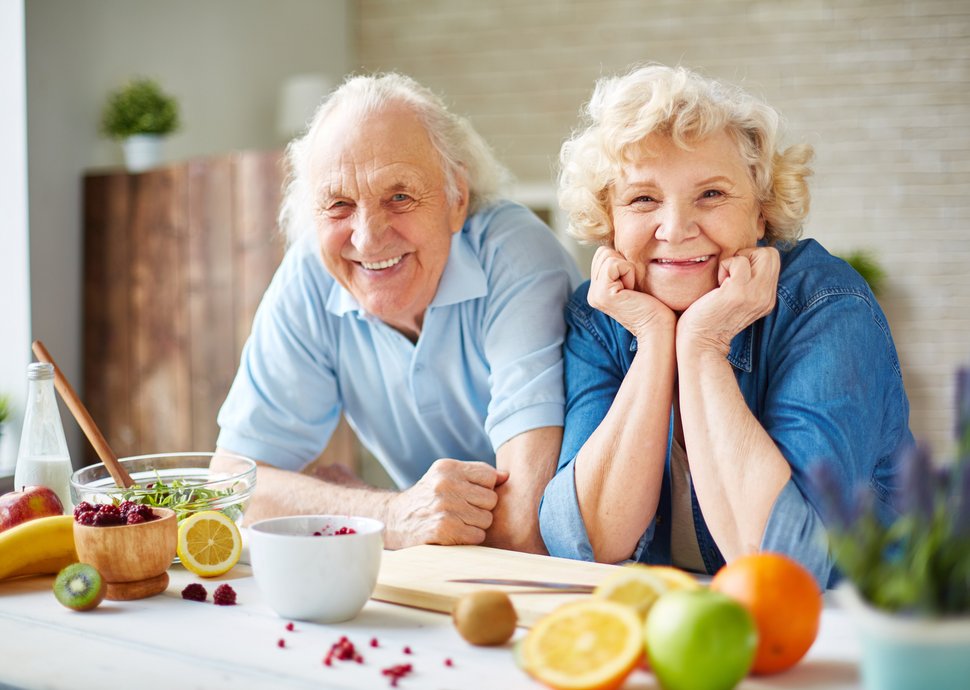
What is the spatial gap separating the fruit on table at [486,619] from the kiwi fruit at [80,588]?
451 millimetres

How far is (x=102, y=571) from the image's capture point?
1.15 meters

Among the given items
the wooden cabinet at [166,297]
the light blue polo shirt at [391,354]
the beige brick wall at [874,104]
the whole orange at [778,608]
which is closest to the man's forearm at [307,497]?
the light blue polo shirt at [391,354]

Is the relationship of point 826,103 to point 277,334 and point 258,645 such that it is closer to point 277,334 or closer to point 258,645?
point 277,334

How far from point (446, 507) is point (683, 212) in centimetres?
58

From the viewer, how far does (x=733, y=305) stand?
4.61ft

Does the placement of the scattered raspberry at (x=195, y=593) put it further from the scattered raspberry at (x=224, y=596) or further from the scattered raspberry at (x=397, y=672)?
the scattered raspberry at (x=397, y=672)

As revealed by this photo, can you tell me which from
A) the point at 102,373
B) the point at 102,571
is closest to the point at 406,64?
the point at 102,373

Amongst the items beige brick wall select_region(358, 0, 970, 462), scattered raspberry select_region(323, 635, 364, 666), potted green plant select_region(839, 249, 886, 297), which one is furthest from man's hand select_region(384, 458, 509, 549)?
potted green plant select_region(839, 249, 886, 297)

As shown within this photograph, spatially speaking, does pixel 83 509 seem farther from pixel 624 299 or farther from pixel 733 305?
pixel 733 305

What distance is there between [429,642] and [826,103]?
15.1 ft

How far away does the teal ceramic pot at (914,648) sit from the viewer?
735mm

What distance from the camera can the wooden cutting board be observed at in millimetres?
1082

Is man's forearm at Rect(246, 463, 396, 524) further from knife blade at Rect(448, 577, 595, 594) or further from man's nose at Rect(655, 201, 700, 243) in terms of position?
man's nose at Rect(655, 201, 700, 243)

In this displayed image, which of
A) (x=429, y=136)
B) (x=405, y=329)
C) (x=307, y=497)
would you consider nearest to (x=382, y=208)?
(x=429, y=136)
